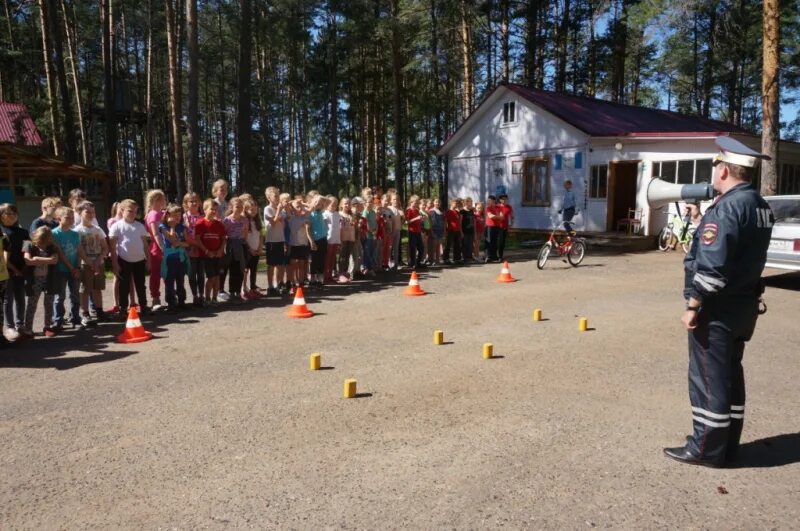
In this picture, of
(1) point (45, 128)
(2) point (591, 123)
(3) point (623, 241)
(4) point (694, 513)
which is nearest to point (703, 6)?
(2) point (591, 123)

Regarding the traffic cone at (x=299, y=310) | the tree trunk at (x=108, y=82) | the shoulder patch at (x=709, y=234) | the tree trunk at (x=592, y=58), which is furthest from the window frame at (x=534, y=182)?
the shoulder patch at (x=709, y=234)

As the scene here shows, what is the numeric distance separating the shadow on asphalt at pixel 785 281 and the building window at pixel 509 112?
46.8 feet

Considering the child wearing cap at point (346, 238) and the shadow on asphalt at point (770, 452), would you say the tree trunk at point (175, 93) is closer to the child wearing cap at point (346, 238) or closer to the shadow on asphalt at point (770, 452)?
the child wearing cap at point (346, 238)

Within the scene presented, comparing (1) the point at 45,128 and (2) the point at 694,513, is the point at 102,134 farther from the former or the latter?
(2) the point at 694,513

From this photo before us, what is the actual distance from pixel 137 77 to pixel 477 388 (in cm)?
4864

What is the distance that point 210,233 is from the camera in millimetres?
9508

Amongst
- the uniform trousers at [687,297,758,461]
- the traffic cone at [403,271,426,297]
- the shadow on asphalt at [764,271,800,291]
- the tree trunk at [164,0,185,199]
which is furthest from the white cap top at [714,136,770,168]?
the tree trunk at [164,0,185,199]

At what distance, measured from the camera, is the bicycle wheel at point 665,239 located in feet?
62.2

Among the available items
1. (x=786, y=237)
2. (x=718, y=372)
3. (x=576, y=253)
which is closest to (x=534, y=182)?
(x=576, y=253)

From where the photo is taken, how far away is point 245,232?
10.2m

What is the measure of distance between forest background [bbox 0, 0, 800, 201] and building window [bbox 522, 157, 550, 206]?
6562mm

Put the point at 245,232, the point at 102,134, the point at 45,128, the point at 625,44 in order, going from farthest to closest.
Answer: the point at 102,134 → the point at 625,44 → the point at 45,128 → the point at 245,232

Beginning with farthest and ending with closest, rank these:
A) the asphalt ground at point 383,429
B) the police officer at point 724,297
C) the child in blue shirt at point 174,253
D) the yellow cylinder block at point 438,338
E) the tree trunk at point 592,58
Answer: the tree trunk at point 592,58 → the child in blue shirt at point 174,253 → the yellow cylinder block at point 438,338 → the police officer at point 724,297 → the asphalt ground at point 383,429

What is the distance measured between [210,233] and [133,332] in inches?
98.2
